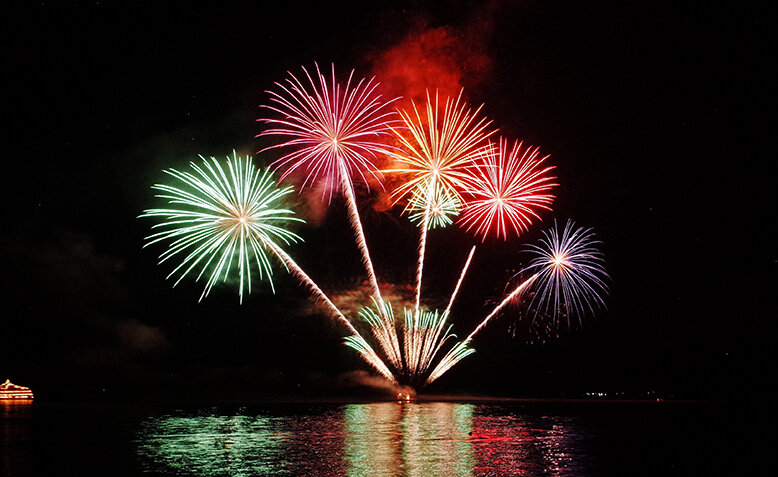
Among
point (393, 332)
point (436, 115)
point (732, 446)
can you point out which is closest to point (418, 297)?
point (393, 332)

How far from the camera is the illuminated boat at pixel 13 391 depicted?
55844 mm

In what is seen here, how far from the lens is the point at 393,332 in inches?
1268

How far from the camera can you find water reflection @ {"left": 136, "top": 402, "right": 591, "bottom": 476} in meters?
12.9

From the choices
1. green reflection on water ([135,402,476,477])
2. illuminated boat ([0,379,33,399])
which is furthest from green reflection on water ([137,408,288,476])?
illuminated boat ([0,379,33,399])

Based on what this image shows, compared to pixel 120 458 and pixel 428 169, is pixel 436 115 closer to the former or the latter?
pixel 428 169

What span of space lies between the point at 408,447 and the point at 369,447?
996 millimetres

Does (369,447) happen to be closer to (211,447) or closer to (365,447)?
(365,447)

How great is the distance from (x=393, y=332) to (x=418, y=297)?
7.72ft

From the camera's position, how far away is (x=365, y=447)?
1608 centimetres

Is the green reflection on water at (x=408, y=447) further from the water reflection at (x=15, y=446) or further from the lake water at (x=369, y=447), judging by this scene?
the water reflection at (x=15, y=446)

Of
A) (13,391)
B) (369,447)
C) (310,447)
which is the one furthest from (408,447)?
(13,391)

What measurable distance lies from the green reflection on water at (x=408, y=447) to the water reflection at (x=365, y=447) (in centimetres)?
2

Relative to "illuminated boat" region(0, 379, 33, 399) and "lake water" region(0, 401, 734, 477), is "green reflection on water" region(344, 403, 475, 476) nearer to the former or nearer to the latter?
"lake water" region(0, 401, 734, 477)

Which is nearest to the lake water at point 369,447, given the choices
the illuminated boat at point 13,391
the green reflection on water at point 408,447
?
the green reflection on water at point 408,447
